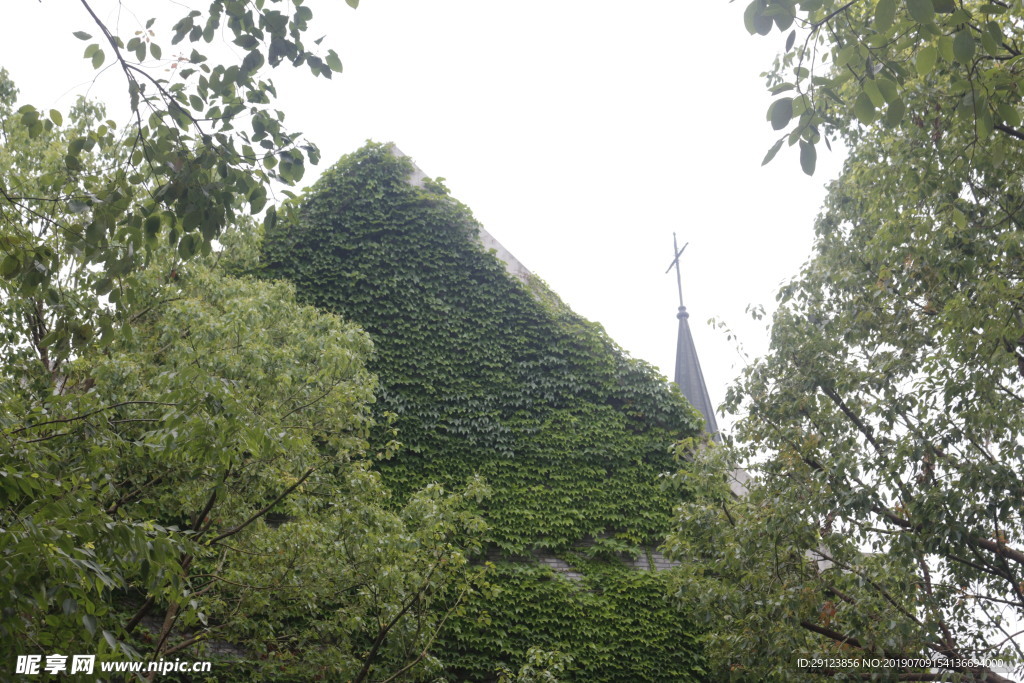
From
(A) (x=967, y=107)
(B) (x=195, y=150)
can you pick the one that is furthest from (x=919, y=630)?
(B) (x=195, y=150)

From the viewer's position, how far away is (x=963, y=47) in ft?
9.11

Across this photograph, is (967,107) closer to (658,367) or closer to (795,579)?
(795,579)

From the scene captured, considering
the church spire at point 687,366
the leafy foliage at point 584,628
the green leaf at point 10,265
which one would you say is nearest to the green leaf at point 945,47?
the green leaf at point 10,265

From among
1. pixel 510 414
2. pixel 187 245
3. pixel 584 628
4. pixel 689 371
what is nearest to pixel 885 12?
pixel 187 245

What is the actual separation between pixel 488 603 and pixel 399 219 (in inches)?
225

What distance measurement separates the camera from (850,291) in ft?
28.4

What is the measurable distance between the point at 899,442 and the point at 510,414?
18.2ft

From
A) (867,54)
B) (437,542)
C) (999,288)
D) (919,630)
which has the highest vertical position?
(999,288)

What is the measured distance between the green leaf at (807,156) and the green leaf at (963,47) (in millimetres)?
527

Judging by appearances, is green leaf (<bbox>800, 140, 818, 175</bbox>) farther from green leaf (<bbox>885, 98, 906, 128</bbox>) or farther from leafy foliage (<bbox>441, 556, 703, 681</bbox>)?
leafy foliage (<bbox>441, 556, 703, 681</bbox>)

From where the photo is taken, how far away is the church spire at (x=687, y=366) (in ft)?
56.7

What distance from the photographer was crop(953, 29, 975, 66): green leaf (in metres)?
2.76

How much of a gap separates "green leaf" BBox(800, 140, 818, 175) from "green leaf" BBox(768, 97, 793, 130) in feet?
0.45

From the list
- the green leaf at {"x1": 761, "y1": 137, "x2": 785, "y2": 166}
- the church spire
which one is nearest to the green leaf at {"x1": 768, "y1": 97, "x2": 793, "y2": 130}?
the green leaf at {"x1": 761, "y1": 137, "x2": 785, "y2": 166}
